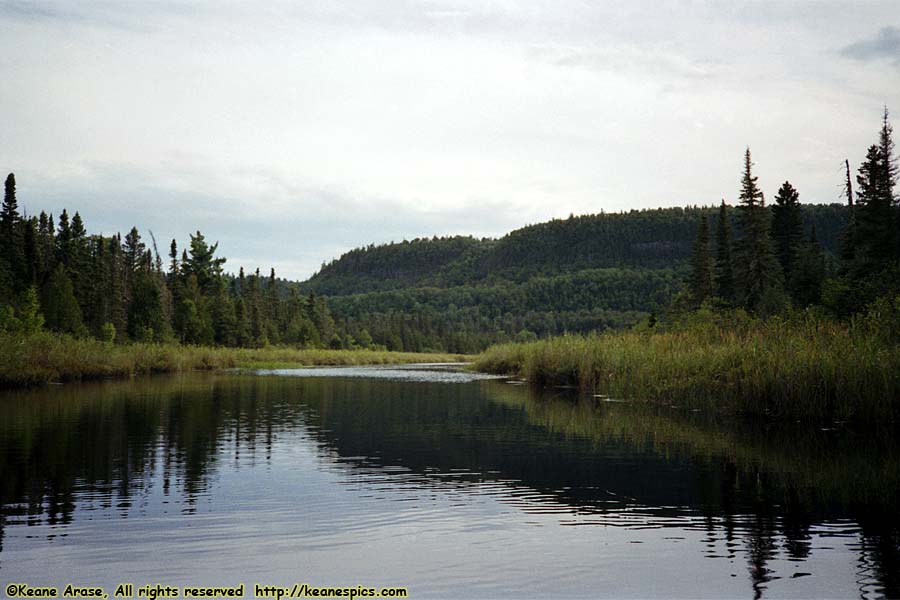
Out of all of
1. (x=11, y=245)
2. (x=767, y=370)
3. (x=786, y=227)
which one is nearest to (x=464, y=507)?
(x=767, y=370)

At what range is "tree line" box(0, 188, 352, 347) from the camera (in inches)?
2404

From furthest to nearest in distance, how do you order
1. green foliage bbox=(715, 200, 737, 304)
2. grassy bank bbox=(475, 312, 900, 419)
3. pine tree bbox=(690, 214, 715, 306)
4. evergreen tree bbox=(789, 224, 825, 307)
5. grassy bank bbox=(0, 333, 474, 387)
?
pine tree bbox=(690, 214, 715, 306)
green foliage bbox=(715, 200, 737, 304)
evergreen tree bbox=(789, 224, 825, 307)
grassy bank bbox=(0, 333, 474, 387)
grassy bank bbox=(475, 312, 900, 419)

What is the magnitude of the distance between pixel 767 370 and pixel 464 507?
1187 centimetres

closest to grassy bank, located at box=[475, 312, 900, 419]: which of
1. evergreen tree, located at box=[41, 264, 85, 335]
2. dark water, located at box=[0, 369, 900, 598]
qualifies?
dark water, located at box=[0, 369, 900, 598]

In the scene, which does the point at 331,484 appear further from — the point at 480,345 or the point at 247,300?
the point at 480,345

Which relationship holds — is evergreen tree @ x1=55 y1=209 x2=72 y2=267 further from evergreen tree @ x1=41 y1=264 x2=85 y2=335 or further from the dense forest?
evergreen tree @ x1=41 y1=264 x2=85 y2=335

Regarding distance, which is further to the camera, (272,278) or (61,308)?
(272,278)

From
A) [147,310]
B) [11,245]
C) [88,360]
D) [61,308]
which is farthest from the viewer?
[147,310]

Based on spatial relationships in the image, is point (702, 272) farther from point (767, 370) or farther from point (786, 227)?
point (767, 370)

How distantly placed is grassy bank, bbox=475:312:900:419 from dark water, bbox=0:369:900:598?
1.04m

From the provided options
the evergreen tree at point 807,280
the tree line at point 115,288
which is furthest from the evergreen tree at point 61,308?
the evergreen tree at point 807,280

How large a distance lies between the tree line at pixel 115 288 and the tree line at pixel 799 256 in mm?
46342

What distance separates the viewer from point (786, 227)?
67.3 m

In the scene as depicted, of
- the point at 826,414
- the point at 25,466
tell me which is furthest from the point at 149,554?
the point at 826,414
